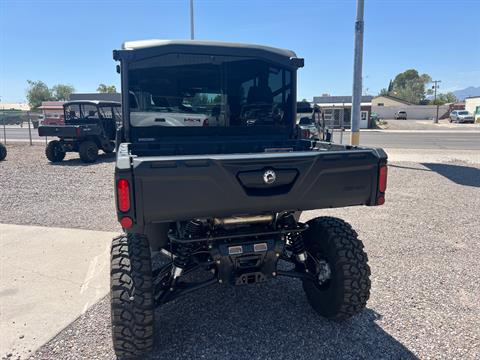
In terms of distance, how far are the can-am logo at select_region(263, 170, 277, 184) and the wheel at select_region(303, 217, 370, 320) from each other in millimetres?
953

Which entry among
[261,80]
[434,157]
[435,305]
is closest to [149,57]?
[261,80]

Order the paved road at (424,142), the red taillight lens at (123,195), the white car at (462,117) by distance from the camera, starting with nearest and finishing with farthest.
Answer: the red taillight lens at (123,195), the paved road at (424,142), the white car at (462,117)

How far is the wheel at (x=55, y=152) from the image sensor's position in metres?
13.4

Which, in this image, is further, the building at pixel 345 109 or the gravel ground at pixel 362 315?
the building at pixel 345 109

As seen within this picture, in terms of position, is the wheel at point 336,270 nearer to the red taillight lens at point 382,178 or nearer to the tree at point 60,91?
the red taillight lens at point 382,178

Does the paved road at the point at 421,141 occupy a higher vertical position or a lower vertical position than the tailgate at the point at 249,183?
lower

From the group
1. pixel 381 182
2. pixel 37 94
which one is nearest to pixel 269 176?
pixel 381 182

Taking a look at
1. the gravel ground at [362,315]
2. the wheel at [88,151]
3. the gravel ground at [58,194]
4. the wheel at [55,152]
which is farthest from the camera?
the wheel at [55,152]

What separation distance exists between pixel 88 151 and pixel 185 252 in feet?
37.3

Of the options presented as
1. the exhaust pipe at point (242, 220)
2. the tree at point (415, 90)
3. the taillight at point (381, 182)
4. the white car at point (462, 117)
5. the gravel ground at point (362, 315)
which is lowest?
the gravel ground at point (362, 315)

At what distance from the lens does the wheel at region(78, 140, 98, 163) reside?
1298 centimetres

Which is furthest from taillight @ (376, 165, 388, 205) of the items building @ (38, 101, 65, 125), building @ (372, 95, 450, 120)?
building @ (372, 95, 450, 120)

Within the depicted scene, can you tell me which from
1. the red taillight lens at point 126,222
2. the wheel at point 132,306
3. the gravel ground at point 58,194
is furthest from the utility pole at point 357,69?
the red taillight lens at point 126,222

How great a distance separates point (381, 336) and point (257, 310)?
41.5 inches
